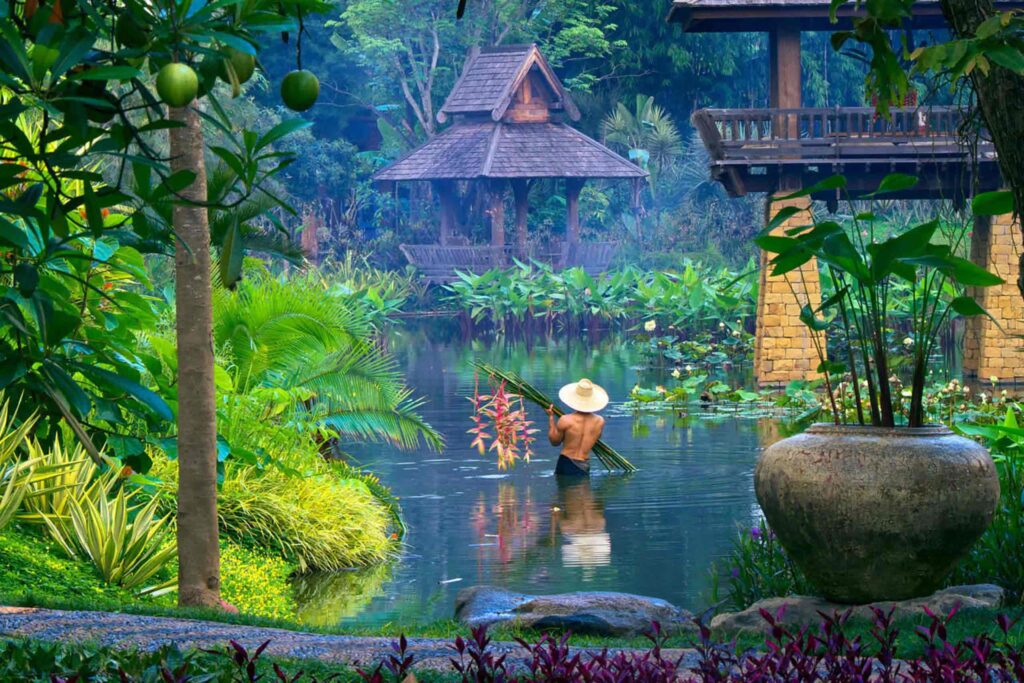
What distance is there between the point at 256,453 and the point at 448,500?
11.0 feet

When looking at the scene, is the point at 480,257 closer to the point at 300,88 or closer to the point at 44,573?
the point at 44,573

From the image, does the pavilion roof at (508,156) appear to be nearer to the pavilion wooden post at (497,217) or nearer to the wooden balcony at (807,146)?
the pavilion wooden post at (497,217)

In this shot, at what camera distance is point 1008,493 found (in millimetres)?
8430

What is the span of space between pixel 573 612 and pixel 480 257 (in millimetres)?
33858

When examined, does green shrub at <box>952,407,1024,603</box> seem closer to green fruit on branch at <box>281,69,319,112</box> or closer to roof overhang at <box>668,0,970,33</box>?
green fruit on branch at <box>281,69,319,112</box>

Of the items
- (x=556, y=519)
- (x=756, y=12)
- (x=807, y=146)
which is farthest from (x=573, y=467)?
(x=756, y=12)

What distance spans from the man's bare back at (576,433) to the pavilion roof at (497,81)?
89.7ft

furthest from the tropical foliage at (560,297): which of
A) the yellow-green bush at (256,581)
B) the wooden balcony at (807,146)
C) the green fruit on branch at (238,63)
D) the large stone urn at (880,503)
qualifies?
the green fruit on branch at (238,63)

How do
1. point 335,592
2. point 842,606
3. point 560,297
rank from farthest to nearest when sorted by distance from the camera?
point 560,297
point 335,592
point 842,606

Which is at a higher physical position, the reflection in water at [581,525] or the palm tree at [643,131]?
the palm tree at [643,131]

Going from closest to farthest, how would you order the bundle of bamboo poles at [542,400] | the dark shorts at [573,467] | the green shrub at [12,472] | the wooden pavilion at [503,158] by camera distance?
the green shrub at [12,472] < the bundle of bamboo poles at [542,400] < the dark shorts at [573,467] < the wooden pavilion at [503,158]

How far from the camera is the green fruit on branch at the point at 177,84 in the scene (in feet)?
9.44

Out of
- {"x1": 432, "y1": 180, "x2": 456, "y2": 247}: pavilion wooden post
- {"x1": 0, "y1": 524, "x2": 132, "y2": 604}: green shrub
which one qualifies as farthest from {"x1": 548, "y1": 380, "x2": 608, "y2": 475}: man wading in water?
{"x1": 432, "y1": 180, "x2": 456, "y2": 247}: pavilion wooden post

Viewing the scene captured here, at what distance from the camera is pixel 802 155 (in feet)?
71.9
